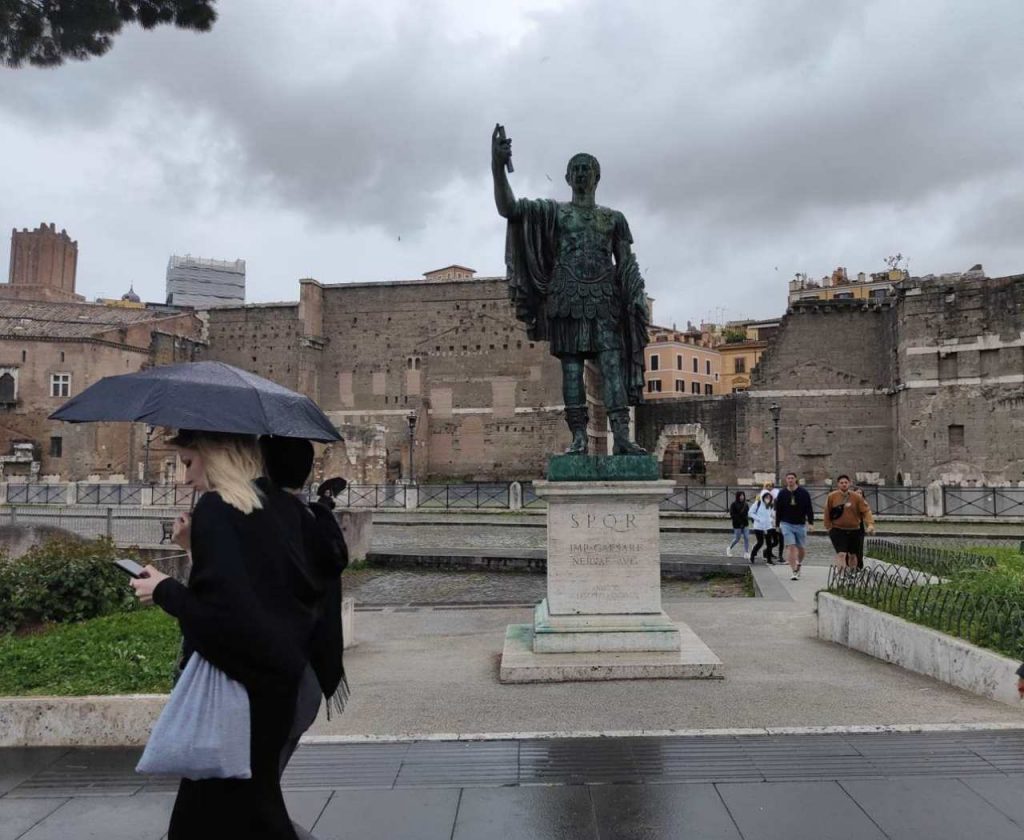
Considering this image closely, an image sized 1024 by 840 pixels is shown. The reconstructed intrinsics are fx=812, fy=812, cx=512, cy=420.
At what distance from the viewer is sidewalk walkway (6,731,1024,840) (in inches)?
126

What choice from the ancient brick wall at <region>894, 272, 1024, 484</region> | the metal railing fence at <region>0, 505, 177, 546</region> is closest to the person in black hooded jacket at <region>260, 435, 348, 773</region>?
the metal railing fence at <region>0, 505, 177, 546</region>

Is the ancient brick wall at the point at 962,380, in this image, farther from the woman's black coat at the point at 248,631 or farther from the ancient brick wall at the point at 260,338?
the woman's black coat at the point at 248,631

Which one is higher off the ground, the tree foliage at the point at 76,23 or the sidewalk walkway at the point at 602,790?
the tree foliage at the point at 76,23

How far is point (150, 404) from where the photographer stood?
2.70 metres

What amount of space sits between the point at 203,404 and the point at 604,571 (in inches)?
150

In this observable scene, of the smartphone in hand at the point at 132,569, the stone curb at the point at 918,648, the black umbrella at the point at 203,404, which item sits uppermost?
the black umbrella at the point at 203,404

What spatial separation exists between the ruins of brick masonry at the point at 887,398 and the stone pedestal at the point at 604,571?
29.6 meters

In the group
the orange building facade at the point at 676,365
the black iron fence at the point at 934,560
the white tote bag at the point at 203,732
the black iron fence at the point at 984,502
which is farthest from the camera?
the orange building facade at the point at 676,365

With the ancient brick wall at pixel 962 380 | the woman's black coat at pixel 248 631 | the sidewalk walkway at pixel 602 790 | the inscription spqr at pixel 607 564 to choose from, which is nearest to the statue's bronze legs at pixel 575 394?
the inscription spqr at pixel 607 564

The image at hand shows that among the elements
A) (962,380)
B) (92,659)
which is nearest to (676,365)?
(962,380)

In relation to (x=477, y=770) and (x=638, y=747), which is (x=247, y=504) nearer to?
(x=477, y=770)

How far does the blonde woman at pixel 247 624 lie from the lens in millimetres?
2074

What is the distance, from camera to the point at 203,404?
2.56 meters

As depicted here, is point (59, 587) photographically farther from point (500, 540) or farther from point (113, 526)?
point (500, 540)
